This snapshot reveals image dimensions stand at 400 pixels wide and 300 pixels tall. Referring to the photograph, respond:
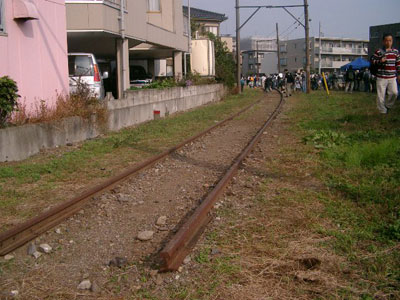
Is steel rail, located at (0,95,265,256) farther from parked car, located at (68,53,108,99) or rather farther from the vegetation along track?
parked car, located at (68,53,108,99)

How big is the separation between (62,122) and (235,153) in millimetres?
3895

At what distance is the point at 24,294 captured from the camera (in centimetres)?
349

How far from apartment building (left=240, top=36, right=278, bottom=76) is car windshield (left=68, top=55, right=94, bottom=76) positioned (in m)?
86.4

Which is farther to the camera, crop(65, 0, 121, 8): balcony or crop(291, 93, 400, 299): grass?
crop(65, 0, 121, 8): balcony

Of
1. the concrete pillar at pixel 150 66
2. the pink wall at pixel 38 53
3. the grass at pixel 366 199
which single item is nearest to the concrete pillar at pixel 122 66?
the pink wall at pixel 38 53

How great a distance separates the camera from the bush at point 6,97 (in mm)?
8312

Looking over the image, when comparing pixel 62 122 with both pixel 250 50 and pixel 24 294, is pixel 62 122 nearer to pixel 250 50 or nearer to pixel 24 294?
pixel 24 294

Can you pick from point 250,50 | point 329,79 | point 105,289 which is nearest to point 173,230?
point 105,289

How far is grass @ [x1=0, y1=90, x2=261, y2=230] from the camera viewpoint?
5.97 m

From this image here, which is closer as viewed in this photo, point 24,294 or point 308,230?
point 24,294

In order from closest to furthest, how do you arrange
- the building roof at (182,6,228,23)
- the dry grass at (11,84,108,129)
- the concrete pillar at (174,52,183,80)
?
the dry grass at (11,84,108,129), the concrete pillar at (174,52,183,80), the building roof at (182,6,228,23)

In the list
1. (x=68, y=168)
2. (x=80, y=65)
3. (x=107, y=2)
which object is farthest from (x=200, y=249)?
(x=107, y=2)

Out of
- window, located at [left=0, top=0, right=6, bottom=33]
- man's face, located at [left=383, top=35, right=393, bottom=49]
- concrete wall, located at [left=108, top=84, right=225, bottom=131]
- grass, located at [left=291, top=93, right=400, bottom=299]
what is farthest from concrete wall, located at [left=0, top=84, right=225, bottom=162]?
man's face, located at [left=383, top=35, right=393, bottom=49]

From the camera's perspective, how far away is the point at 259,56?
109375 mm
